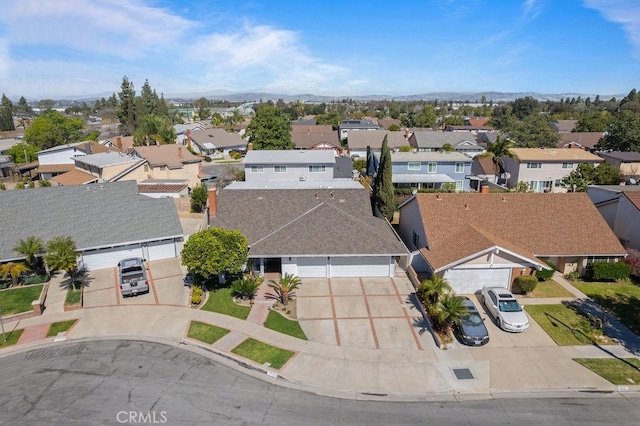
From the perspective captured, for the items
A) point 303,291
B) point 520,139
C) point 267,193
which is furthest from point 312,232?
point 520,139

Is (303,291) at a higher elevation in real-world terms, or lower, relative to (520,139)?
lower

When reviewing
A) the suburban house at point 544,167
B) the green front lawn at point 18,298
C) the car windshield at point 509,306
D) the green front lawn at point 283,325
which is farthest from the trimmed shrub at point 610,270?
the green front lawn at point 18,298

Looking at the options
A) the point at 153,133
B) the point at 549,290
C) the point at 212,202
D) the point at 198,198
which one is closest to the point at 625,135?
the point at 549,290

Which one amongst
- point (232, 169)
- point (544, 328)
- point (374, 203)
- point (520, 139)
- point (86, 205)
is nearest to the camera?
point (544, 328)

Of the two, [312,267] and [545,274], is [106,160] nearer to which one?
[312,267]

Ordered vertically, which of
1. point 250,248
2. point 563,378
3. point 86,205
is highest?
point 86,205

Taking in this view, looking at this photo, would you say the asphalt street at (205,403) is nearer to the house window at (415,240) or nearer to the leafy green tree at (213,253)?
the leafy green tree at (213,253)

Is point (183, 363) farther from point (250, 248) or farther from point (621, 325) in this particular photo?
point (621, 325)
